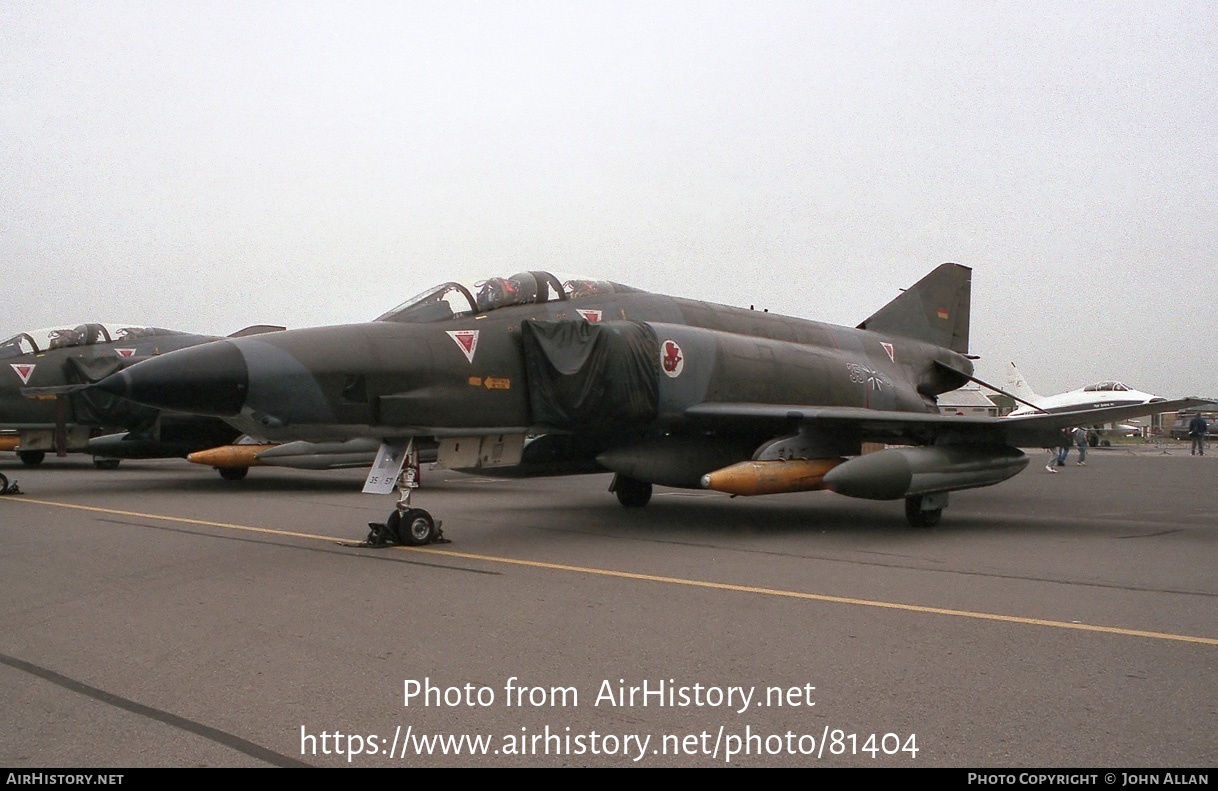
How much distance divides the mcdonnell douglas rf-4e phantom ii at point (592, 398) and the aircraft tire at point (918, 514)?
2 centimetres

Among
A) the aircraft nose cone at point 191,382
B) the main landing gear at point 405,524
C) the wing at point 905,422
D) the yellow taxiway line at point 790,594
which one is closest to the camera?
the yellow taxiway line at point 790,594

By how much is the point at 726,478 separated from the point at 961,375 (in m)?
7.97

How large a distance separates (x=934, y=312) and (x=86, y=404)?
14407mm

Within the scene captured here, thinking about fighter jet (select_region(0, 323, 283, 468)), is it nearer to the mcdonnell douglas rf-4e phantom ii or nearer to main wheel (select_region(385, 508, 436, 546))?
the mcdonnell douglas rf-4e phantom ii

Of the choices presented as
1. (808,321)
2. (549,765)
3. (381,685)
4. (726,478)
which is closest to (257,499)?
(726,478)

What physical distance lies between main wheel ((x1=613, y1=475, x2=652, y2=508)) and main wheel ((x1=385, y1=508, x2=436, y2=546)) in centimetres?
412

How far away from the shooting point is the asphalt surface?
324 centimetres

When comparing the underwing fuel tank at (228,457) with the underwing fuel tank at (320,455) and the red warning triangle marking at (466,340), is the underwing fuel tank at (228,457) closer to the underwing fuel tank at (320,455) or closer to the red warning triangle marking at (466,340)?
the underwing fuel tank at (320,455)

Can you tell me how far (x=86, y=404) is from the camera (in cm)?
1480

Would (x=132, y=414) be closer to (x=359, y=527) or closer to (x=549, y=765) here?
(x=359, y=527)

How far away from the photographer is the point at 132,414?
14703 millimetres

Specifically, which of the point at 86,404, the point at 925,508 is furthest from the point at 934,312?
the point at 86,404

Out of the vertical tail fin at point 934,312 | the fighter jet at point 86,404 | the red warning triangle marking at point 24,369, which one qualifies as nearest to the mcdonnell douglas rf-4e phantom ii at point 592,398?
the vertical tail fin at point 934,312

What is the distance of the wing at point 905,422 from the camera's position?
951 centimetres
